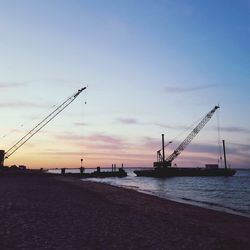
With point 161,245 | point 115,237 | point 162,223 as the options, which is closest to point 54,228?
point 115,237

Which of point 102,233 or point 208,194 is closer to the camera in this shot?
point 102,233

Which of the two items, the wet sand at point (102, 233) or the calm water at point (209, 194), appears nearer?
the wet sand at point (102, 233)

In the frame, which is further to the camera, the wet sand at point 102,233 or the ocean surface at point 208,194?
the ocean surface at point 208,194

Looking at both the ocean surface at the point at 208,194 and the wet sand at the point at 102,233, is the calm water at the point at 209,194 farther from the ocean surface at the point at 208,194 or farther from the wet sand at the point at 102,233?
the wet sand at the point at 102,233

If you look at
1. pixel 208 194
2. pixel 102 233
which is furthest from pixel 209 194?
pixel 102 233

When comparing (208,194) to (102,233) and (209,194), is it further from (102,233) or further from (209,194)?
(102,233)

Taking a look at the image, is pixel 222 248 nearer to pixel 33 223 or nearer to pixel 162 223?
pixel 162 223

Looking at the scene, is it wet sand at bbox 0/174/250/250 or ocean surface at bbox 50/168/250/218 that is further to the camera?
ocean surface at bbox 50/168/250/218

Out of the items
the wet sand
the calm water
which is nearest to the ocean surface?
the calm water

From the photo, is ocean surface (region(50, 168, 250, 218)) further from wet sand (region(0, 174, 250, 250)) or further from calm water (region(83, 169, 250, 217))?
wet sand (region(0, 174, 250, 250))

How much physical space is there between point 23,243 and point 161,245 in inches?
188

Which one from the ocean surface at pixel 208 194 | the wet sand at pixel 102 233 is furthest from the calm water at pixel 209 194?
the wet sand at pixel 102 233

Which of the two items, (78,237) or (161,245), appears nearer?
(161,245)

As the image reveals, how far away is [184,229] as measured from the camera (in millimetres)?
17469
